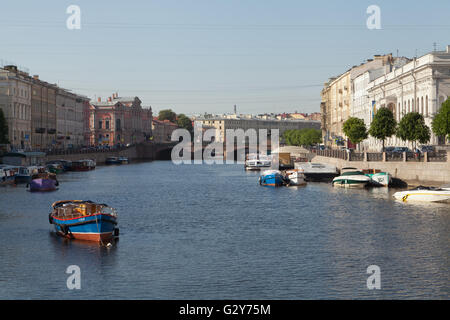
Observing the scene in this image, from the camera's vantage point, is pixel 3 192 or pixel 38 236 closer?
pixel 38 236

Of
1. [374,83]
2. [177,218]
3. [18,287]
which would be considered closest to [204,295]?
[18,287]

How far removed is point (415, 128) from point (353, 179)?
27.4 feet

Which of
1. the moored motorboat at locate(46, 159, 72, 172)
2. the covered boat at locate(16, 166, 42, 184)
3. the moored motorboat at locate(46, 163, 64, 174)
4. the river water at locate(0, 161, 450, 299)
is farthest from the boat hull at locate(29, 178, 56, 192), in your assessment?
the moored motorboat at locate(46, 159, 72, 172)

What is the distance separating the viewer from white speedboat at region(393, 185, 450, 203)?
46.2 meters

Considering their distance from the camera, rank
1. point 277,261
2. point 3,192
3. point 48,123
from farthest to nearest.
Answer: point 48,123 < point 3,192 < point 277,261

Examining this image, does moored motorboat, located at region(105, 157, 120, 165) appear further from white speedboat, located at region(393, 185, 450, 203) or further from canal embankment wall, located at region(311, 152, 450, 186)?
white speedboat, located at region(393, 185, 450, 203)

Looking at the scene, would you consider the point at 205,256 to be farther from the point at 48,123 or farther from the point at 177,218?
the point at 48,123

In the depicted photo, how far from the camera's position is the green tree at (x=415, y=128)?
212 feet

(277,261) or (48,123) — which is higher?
(48,123)

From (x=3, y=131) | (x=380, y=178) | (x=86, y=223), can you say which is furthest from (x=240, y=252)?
(x=3, y=131)

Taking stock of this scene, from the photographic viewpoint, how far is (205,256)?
95.5ft

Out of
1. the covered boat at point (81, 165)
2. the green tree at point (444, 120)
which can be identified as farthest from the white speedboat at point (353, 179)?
the covered boat at point (81, 165)

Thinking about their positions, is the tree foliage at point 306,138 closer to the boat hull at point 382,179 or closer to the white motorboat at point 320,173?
the white motorboat at point 320,173
